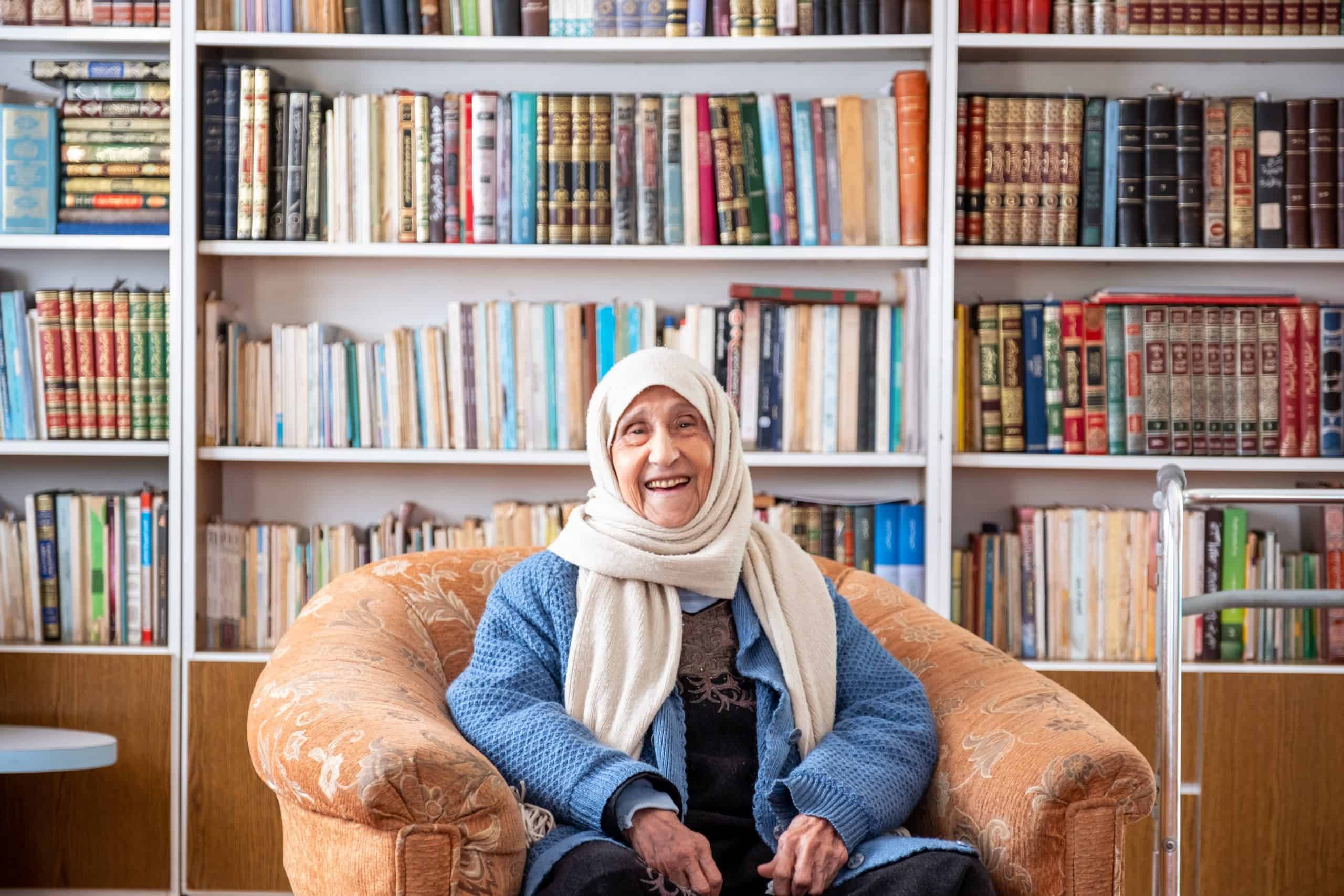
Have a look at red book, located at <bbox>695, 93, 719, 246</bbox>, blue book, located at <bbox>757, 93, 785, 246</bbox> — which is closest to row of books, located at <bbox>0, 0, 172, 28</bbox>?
red book, located at <bbox>695, 93, 719, 246</bbox>

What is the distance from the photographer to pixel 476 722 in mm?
1618

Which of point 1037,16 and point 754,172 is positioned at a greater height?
point 1037,16

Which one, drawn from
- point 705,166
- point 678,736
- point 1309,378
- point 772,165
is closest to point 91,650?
point 678,736

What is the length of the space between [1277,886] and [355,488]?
215cm

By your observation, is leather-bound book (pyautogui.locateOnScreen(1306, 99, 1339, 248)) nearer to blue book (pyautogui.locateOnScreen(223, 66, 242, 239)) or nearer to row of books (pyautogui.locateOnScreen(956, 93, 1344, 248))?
row of books (pyautogui.locateOnScreen(956, 93, 1344, 248))

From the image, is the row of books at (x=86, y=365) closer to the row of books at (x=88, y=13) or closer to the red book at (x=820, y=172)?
the row of books at (x=88, y=13)

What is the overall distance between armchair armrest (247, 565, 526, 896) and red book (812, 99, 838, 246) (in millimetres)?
1429

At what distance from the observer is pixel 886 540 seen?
8.65ft

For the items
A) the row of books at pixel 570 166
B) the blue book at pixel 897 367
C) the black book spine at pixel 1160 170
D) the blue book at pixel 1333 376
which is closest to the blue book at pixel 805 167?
the row of books at pixel 570 166

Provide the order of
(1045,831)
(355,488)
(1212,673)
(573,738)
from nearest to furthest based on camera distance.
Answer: (1045,831) < (573,738) < (1212,673) < (355,488)

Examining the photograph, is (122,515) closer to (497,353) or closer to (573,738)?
(497,353)

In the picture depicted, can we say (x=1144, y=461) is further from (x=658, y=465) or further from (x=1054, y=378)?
(x=658, y=465)

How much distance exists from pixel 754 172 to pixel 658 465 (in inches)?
40.9

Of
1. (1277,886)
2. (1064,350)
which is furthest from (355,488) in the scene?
(1277,886)
